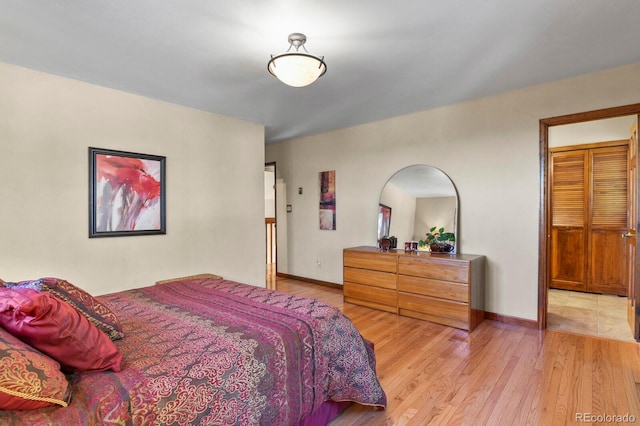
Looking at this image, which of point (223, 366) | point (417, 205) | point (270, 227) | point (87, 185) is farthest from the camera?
point (270, 227)

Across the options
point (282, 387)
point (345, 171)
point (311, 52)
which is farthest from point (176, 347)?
point (345, 171)

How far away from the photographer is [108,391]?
1125 millimetres

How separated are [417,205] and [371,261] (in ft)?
3.02

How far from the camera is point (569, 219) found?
4.80m

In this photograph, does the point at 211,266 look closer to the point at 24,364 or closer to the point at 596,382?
the point at 24,364

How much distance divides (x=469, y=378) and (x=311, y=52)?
2.67 m

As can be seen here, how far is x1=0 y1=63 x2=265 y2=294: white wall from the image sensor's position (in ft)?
9.13

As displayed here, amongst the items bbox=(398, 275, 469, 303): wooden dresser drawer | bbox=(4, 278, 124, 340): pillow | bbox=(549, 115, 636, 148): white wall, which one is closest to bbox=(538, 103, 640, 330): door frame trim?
bbox=(398, 275, 469, 303): wooden dresser drawer

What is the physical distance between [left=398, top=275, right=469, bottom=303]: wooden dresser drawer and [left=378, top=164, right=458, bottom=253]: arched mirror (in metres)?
0.52

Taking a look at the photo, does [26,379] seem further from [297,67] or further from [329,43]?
[329,43]

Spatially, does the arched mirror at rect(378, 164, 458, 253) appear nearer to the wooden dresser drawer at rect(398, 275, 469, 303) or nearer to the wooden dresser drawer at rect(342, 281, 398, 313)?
the wooden dresser drawer at rect(398, 275, 469, 303)

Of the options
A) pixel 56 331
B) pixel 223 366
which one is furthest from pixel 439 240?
pixel 56 331

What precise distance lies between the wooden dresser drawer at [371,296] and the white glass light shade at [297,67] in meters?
2.55

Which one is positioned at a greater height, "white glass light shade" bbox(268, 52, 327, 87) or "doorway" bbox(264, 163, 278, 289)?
"white glass light shade" bbox(268, 52, 327, 87)
